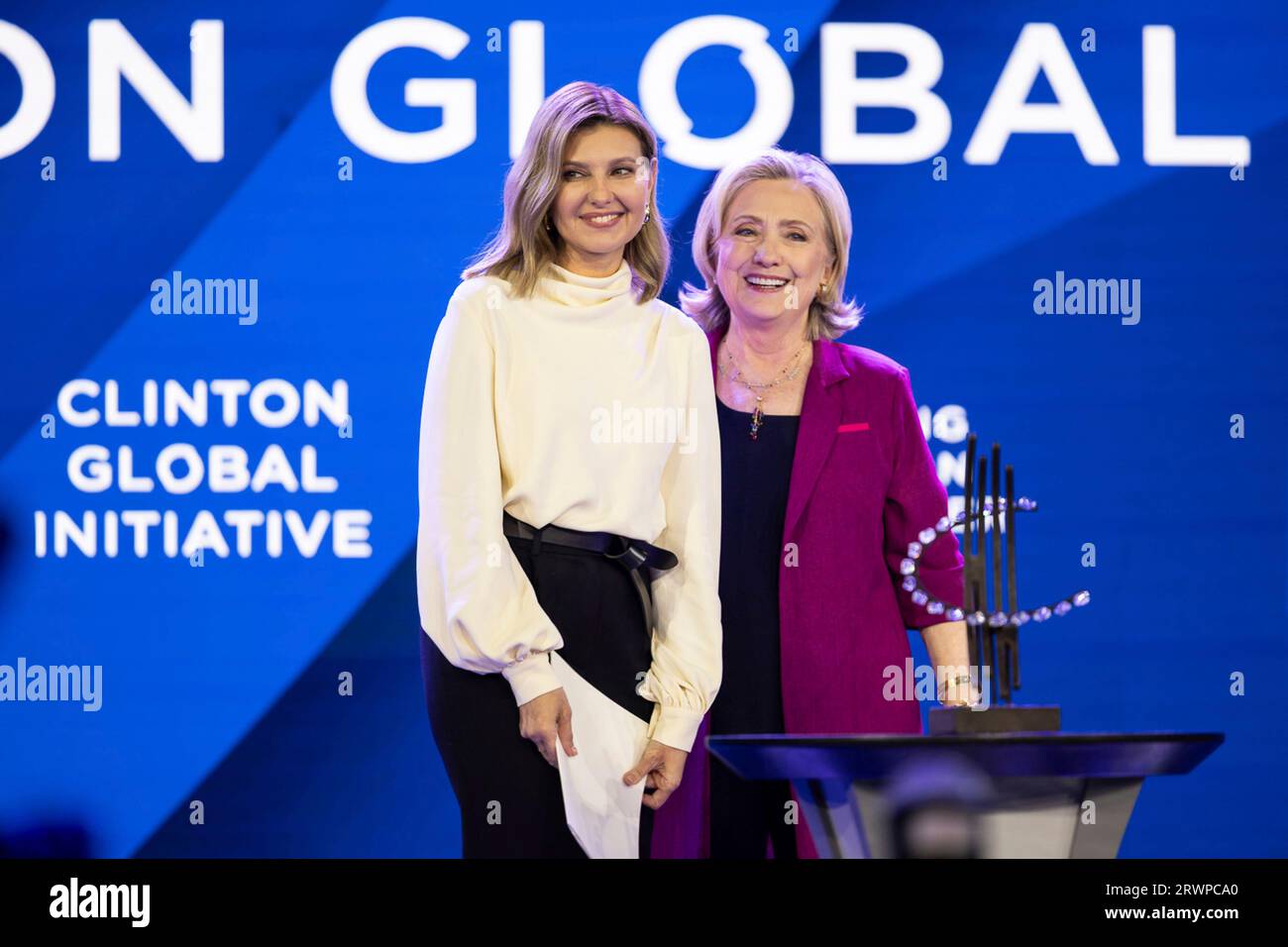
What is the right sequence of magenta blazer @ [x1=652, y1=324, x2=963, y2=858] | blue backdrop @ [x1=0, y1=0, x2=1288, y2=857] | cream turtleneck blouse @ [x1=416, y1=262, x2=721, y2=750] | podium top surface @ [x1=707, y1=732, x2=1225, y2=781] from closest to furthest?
podium top surface @ [x1=707, y1=732, x2=1225, y2=781] → cream turtleneck blouse @ [x1=416, y1=262, x2=721, y2=750] → magenta blazer @ [x1=652, y1=324, x2=963, y2=858] → blue backdrop @ [x1=0, y1=0, x2=1288, y2=857]

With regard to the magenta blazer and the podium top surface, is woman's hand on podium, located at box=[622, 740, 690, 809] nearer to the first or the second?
the magenta blazer

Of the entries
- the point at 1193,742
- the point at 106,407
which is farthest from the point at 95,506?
the point at 1193,742

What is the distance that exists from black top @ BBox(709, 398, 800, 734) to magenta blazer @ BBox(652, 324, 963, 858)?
0.03 meters

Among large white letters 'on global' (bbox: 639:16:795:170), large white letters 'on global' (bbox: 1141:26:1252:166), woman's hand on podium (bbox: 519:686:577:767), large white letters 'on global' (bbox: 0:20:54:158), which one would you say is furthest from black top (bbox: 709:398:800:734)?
large white letters 'on global' (bbox: 0:20:54:158)

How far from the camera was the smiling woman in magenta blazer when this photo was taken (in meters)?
3.33

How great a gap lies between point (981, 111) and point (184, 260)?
2.03m

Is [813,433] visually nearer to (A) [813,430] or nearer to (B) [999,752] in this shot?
(A) [813,430]

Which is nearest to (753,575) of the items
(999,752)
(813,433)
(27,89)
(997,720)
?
(813,433)

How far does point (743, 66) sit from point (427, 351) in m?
1.07

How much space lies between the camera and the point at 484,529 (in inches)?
111

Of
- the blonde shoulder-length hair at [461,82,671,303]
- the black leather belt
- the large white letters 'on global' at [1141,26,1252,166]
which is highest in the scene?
the large white letters 'on global' at [1141,26,1252,166]

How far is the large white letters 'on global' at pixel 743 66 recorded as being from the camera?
3986 millimetres
